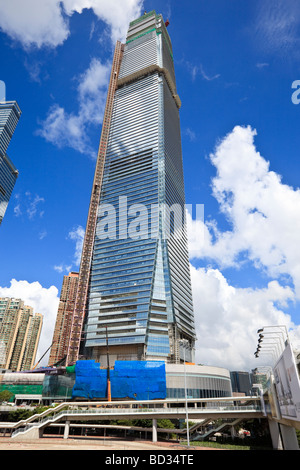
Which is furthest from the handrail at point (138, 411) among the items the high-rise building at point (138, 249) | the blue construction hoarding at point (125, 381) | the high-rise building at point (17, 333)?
the high-rise building at point (17, 333)

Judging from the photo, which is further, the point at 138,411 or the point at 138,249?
the point at 138,249

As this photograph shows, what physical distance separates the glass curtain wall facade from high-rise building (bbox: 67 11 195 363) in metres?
0.43

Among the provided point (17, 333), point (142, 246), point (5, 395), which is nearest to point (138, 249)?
point (142, 246)

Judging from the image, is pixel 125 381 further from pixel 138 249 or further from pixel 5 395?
pixel 138 249

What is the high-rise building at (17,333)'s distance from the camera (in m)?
178

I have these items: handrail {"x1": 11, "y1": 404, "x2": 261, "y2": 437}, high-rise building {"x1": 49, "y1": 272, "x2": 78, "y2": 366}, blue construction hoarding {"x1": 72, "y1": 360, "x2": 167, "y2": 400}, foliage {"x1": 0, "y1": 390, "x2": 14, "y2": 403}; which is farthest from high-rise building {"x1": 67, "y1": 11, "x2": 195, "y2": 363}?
handrail {"x1": 11, "y1": 404, "x2": 261, "y2": 437}

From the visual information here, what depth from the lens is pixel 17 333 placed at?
183 m

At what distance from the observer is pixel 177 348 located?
12912cm

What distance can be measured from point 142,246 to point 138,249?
2549 millimetres

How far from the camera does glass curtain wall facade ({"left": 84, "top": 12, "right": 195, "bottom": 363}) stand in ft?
426

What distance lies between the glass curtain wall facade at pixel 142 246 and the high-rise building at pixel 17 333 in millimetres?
64122

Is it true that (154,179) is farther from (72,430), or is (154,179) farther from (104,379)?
(72,430)

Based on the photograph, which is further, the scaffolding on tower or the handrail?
the scaffolding on tower

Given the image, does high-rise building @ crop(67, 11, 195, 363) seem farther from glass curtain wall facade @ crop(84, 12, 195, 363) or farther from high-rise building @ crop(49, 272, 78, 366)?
high-rise building @ crop(49, 272, 78, 366)
